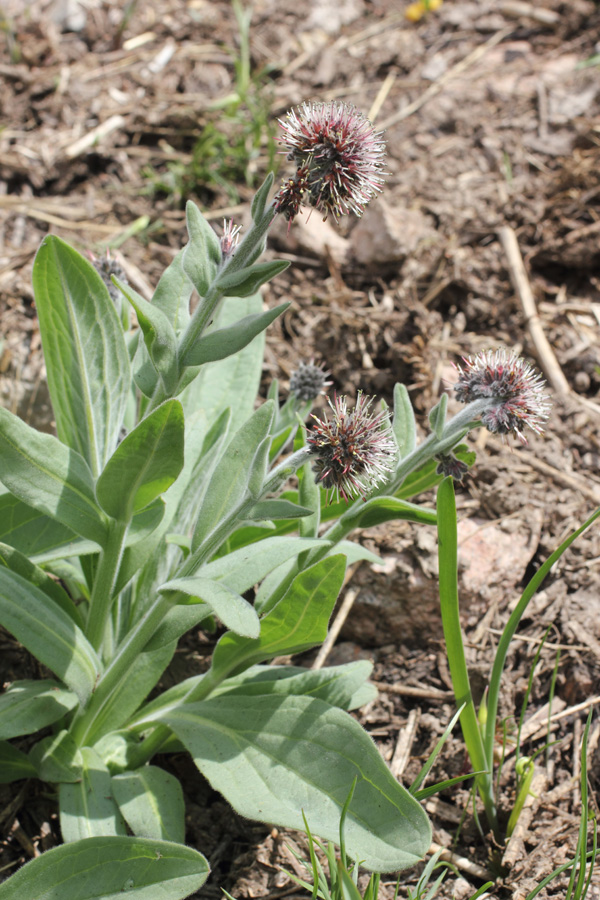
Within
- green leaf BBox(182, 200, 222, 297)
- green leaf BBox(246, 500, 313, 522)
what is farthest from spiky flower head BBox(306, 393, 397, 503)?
green leaf BBox(182, 200, 222, 297)

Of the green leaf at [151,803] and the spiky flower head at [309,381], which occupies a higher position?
the spiky flower head at [309,381]

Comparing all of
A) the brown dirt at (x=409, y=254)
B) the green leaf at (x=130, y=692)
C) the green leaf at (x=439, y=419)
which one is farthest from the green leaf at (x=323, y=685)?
the green leaf at (x=439, y=419)

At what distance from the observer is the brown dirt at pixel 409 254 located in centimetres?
340

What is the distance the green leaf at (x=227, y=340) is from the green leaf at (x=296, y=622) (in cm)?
82

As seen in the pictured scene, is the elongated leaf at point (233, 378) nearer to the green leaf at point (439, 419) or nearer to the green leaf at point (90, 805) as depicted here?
the green leaf at point (439, 419)

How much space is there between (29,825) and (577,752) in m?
2.45

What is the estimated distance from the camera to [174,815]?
2812 millimetres

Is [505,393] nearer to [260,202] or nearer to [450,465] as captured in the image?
[450,465]

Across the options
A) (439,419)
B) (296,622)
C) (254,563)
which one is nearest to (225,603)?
(254,563)

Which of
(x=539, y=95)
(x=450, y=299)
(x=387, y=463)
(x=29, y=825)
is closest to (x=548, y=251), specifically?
(x=450, y=299)

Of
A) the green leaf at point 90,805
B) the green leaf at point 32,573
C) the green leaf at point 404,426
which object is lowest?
the green leaf at point 90,805

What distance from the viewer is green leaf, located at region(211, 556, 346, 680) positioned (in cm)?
263

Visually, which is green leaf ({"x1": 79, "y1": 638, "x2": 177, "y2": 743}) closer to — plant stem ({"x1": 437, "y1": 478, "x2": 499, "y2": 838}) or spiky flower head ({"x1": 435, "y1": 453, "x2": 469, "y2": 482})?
plant stem ({"x1": 437, "y1": 478, "x2": 499, "y2": 838})

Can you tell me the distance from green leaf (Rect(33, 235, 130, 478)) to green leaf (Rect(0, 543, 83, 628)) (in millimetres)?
472
